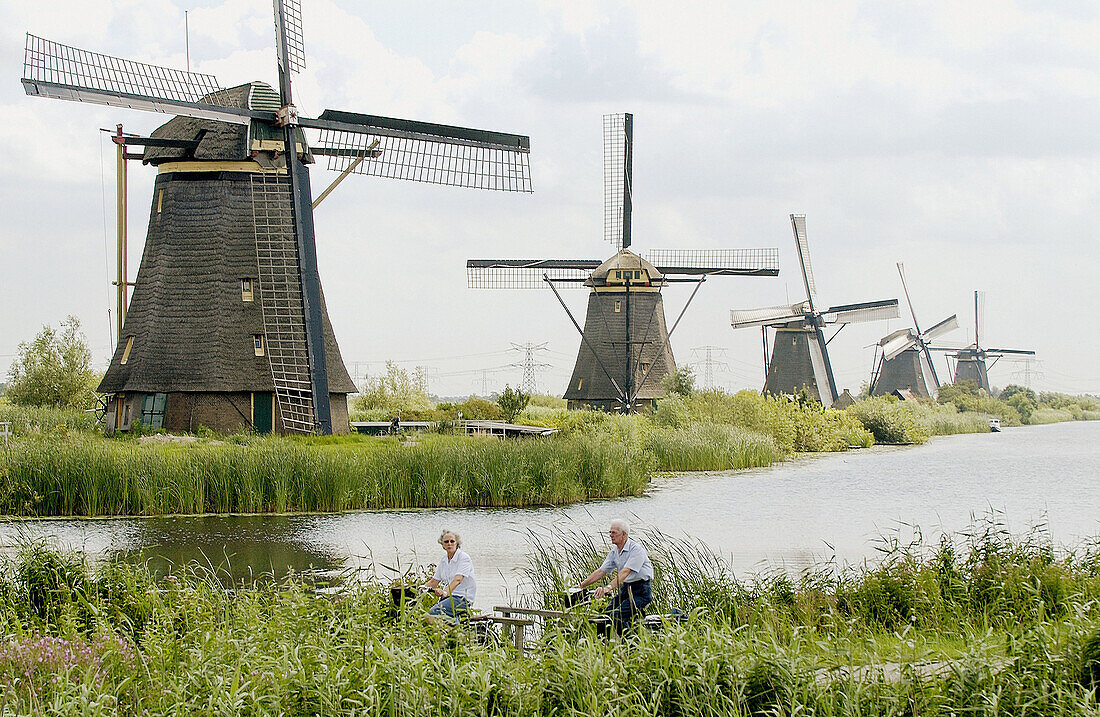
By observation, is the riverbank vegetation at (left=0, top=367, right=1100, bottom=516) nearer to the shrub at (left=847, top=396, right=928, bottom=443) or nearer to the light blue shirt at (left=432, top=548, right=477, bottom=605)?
the light blue shirt at (left=432, top=548, right=477, bottom=605)

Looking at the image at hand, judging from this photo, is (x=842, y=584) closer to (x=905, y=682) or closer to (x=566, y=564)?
(x=566, y=564)

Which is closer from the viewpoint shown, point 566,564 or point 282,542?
point 566,564

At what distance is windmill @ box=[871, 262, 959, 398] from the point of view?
5656cm

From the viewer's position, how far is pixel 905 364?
192 feet

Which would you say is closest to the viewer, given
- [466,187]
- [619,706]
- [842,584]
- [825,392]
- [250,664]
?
[619,706]

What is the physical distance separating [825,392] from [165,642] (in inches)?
1549

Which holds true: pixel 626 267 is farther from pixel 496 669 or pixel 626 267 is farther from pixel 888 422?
pixel 496 669

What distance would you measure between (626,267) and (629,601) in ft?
87.2

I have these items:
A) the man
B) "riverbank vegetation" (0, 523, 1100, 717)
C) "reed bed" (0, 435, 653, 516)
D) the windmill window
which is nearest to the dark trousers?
the man

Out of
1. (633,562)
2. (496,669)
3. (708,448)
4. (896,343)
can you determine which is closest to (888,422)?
(708,448)

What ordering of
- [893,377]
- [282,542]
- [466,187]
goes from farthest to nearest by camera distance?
[893,377] < [466,187] < [282,542]

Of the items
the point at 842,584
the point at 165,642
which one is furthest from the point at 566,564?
the point at 165,642

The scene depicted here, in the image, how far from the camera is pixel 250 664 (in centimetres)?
574

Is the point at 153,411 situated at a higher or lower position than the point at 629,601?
higher
